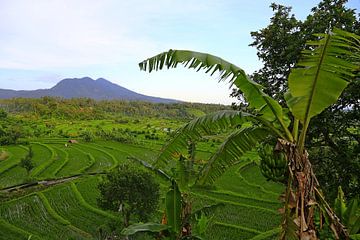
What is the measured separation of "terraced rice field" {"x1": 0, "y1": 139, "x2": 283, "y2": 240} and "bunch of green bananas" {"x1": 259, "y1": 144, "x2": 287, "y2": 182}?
7115 millimetres

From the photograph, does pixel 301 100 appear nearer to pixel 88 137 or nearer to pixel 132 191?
pixel 132 191

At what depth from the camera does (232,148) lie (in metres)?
4.13

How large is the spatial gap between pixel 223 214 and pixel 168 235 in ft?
46.9

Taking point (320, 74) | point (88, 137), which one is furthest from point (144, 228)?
point (88, 137)

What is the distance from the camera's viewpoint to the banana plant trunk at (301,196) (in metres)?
2.97

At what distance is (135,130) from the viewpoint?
53.1 meters

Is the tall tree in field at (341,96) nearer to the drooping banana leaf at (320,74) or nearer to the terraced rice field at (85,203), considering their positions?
the terraced rice field at (85,203)

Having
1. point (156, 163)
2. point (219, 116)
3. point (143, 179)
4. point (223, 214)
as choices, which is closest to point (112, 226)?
point (143, 179)

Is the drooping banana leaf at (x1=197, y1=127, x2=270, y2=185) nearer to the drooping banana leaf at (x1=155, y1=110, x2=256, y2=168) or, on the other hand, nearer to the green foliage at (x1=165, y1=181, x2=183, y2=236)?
the drooping banana leaf at (x1=155, y1=110, x2=256, y2=168)

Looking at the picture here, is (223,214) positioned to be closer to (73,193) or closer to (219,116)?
(73,193)

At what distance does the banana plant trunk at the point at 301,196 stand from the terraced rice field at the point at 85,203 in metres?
7.53

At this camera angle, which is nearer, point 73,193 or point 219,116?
point 219,116

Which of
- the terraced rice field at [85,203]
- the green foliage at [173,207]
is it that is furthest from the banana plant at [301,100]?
the terraced rice field at [85,203]

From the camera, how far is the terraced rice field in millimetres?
16312
